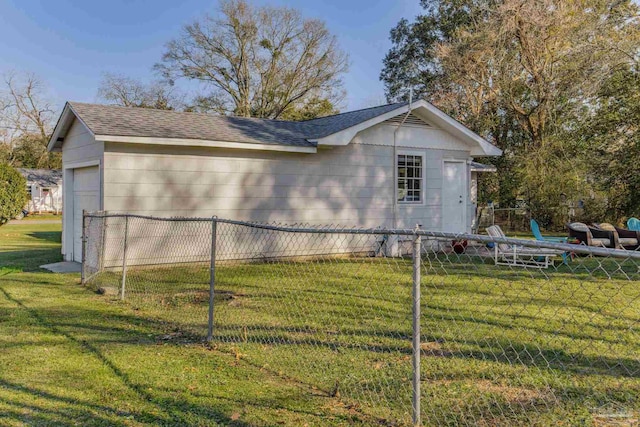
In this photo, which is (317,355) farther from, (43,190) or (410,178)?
(43,190)

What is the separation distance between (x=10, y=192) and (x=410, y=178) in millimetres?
19442

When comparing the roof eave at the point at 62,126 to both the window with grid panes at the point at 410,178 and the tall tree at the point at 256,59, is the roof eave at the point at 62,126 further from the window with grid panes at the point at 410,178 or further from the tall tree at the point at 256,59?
the tall tree at the point at 256,59

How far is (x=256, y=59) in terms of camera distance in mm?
34031

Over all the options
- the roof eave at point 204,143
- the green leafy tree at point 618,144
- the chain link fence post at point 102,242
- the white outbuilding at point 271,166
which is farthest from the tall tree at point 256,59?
the chain link fence post at point 102,242

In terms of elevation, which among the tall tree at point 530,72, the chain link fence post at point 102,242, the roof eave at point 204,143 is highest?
the tall tree at point 530,72

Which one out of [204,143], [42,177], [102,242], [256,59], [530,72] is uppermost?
[256,59]

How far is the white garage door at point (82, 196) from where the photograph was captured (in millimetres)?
10086

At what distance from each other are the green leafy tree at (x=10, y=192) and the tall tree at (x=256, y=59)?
14638mm

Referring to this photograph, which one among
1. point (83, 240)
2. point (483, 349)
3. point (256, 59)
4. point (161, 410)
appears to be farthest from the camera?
point (256, 59)

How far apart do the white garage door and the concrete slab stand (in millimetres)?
230

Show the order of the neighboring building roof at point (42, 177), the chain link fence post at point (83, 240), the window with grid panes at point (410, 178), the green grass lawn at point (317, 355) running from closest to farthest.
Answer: the green grass lawn at point (317, 355) → the chain link fence post at point (83, 240) → the window with grid panes at point (410, 178) → the neighboring building roof at point (42, 177)

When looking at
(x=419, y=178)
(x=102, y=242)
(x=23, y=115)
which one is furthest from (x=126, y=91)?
(x=102, y=242)

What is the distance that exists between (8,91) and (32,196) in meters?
10.8

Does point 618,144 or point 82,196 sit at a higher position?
point 618,144
